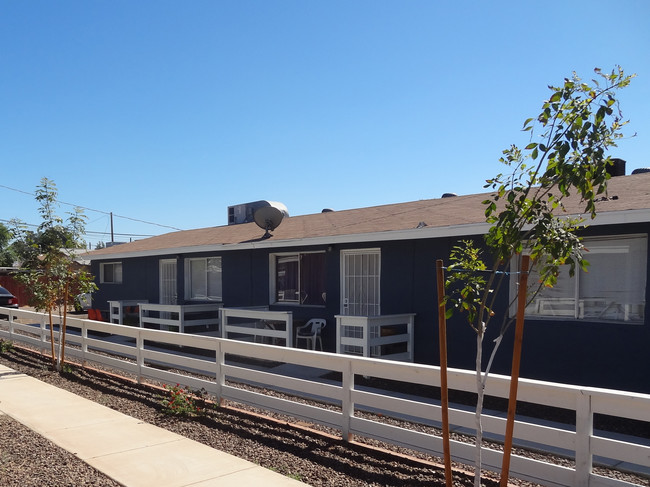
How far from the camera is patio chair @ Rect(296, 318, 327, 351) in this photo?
1193cm

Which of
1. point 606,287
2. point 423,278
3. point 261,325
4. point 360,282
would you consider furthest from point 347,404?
point 261,325

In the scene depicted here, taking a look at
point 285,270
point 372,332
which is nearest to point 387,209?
point 285,270

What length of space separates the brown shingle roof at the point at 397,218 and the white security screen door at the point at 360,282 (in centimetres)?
62

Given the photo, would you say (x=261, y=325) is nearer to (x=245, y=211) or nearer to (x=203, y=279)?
(x=203, y=279)

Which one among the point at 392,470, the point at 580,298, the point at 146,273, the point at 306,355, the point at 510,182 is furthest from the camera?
the point at 146,273

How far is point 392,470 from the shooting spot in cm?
498

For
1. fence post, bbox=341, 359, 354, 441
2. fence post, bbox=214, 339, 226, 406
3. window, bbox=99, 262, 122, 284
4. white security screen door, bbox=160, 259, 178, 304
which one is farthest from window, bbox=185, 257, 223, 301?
fence post, bbox=341, 359, 354, 441

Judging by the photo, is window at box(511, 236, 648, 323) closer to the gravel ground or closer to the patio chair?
the gravel ground

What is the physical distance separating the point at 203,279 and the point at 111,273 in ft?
23.0

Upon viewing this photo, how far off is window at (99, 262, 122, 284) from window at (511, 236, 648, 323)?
16.4m

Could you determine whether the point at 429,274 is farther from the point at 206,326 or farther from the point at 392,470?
the point at 206,326

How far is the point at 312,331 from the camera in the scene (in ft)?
39.3

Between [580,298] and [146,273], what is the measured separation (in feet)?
46.3

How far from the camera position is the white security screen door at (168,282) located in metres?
17.3
